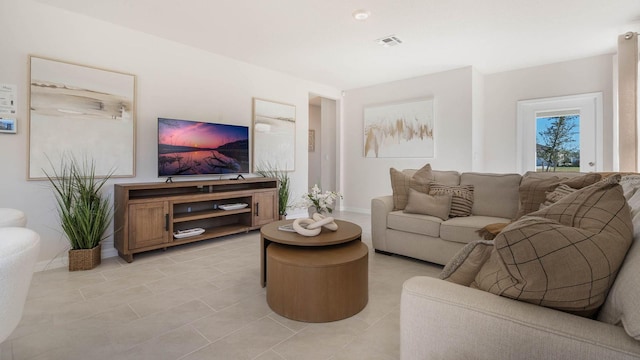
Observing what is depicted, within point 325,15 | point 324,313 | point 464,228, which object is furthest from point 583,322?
point 325,15

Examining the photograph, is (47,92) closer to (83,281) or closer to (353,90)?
(83,281)

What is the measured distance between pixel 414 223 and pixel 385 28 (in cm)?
217

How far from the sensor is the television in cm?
349

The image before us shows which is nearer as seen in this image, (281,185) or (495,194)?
(495,194)

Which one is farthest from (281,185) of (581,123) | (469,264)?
(581,123)

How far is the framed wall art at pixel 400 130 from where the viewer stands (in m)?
5.06

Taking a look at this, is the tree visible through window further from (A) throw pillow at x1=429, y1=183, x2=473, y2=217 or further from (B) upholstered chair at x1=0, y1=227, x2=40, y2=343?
(B) upholstered chair at x1=0, y1=227, x2=40, y2=343

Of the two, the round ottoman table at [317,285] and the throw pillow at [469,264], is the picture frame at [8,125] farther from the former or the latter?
the throw pillow at [469,264]

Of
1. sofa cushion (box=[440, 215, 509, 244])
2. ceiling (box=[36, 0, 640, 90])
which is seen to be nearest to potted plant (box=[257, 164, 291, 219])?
ceiling (box=[36, 0, 640, 90])

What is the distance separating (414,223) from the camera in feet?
9.90

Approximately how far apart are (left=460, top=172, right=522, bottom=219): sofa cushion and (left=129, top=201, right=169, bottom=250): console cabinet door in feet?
10.7

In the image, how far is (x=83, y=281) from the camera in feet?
8.27

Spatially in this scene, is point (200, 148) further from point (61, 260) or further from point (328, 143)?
point (328, 143)

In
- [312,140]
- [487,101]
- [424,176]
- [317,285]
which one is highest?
[487,101]
